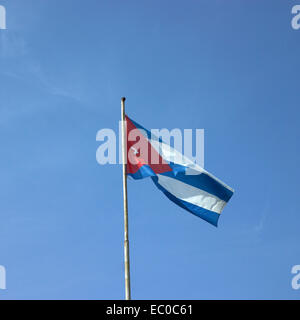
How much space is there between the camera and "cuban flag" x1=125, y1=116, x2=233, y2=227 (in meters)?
23.4

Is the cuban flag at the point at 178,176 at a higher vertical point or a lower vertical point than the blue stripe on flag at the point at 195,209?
higher

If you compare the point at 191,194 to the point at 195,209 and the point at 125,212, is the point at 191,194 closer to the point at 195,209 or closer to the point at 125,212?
the point at 195,209

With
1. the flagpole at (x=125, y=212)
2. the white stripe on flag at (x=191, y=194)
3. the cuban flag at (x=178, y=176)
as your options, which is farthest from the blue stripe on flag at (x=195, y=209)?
the flagpole at (x=125, y=212)

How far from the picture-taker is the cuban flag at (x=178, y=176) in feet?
76.9

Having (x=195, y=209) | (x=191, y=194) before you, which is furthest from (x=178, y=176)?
(x=195, y=209)

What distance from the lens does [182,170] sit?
23891mm

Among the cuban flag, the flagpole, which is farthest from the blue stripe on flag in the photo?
the flagpole

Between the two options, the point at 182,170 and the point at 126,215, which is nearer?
the point at 126,215

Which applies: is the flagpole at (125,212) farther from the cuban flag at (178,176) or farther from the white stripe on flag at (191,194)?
the white stripe on flag at (191,194)

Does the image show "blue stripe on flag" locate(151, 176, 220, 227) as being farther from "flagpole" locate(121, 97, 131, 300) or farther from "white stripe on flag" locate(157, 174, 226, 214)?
"flagpole" locate(121, 97, 131, 300)
